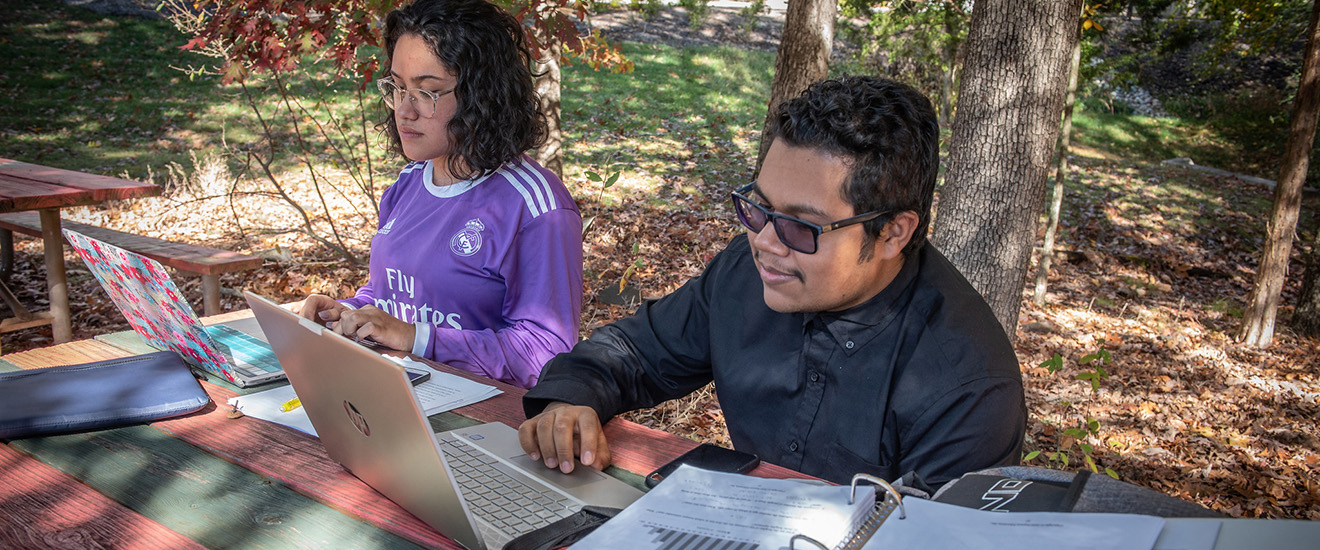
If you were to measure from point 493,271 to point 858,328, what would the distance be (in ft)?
3.68

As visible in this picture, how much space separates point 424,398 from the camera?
6.26ft

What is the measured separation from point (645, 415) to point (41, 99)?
1139 centimetres

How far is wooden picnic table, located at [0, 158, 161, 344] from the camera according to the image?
4.20m

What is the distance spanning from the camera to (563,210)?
246 centimetres

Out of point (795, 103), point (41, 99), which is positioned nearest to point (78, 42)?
point (41, 99)

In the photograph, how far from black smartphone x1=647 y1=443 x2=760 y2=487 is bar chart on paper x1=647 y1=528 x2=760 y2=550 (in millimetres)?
289

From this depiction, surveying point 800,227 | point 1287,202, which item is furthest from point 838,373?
point 1287,202

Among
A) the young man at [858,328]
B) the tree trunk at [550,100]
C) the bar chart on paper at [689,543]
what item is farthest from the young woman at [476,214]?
the tree trunk at [550,100]

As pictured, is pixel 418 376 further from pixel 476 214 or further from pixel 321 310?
pixel 476 214

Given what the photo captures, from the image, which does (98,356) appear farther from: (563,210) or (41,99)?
(41,99)

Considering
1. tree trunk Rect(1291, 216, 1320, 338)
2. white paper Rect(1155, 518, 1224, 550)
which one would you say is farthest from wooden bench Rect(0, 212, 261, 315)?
tree trunk Rect(1291, 216, 1320, 338)

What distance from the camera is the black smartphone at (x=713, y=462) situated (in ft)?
4.89

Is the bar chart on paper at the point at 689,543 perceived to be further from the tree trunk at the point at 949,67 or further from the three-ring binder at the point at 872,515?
the tree trunk at the point at 949,67

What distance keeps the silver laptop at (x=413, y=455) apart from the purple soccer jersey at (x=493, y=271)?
641mm
